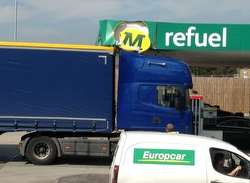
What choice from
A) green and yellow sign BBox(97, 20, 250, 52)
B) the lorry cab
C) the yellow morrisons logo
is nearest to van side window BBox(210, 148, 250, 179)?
the lorry cab

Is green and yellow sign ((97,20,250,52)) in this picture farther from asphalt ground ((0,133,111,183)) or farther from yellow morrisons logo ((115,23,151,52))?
asphalt ground ((0,133,111,183))

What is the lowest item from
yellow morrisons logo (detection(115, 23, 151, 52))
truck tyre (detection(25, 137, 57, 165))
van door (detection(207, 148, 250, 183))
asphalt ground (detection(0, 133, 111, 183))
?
asphalt ground (detection(0, 133, 111, 183))

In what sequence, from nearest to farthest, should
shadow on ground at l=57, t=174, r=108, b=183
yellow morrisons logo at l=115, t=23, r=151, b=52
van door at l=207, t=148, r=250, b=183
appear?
1. van door at l=207, t=148, r=250, b=183
2. shadow on ground at l=57, t=174, r=108, b=183
3. yellow morrisons logo at l=115, t=23, r=151, b=52

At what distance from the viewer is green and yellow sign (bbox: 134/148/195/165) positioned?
9.70 meters

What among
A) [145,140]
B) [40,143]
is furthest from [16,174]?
[145,140]

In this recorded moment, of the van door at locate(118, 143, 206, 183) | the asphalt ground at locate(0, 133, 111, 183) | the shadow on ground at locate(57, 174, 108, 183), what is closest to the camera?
the van door at locate(118, 143, 206, 183)

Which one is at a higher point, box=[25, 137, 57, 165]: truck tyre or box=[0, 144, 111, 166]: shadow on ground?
box=[25, 137, 57, 165]: truck tyre

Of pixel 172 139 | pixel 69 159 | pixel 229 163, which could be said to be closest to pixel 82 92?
pixel 69 159

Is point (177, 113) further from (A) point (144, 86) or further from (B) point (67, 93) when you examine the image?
(B) point (67, 93)

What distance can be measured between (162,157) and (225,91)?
119 ft

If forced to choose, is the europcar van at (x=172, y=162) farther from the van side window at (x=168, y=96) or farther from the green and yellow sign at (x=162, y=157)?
the van side window at (x=168, y=96)

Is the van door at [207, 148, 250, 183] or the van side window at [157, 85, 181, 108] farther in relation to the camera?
the van side window at [157, 85, 181, 108]

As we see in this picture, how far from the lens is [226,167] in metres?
9.95

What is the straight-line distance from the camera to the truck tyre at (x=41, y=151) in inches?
760
